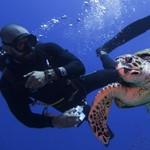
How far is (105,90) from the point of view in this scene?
2383 millimetres

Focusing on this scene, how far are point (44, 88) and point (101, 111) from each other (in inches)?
33.3

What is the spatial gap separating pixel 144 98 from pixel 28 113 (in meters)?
1.16

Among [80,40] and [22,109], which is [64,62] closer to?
[22,109]

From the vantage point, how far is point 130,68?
2.09m

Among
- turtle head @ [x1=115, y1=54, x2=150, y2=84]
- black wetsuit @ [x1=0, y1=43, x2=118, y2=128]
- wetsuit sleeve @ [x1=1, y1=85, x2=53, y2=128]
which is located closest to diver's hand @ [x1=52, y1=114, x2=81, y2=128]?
black wetsuit @ [x1=0, y1=43, x2=118, y2=128]

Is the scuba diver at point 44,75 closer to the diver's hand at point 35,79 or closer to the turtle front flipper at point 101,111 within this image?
the diver's hand at point 35,79

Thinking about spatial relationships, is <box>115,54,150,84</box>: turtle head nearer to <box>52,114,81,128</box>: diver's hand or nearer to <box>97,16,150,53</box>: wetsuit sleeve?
<box>52,114,81,128</box>: diver's hand

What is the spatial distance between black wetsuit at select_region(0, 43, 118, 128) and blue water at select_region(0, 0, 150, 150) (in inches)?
232

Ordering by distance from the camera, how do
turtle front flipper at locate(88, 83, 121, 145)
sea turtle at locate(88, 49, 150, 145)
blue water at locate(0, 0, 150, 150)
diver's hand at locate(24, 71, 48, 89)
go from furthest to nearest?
blue water at locate(0, 0, 150, 150), diver's hand at locate(24, 71, 48, 89), turtle front flipper at locate(88, 83, 121, 145), sea turtle at locate(88, 49, 150, 145)

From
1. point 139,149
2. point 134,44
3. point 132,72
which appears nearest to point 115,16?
point 134,44

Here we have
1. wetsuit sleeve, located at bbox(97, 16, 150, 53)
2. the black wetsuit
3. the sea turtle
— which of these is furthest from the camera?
wetsuit sleeve, located at bbox(97, 16, 150, 53)

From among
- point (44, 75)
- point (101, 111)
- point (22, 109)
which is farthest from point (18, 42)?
point (101, 111)

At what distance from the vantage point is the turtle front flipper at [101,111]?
2389mm

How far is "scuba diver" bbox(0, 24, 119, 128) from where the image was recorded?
294 cm
